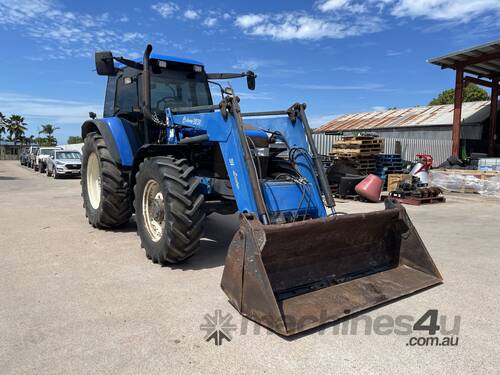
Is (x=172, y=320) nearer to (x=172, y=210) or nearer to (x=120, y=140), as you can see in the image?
(x=172, y=210)

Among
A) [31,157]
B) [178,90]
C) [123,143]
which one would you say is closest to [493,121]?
[178,90]

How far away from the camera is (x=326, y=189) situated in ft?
15.6

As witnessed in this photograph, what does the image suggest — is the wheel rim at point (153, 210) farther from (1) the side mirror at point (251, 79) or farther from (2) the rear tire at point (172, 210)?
(1) the side mirror at point (251, 79)

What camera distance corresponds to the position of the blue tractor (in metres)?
3.51

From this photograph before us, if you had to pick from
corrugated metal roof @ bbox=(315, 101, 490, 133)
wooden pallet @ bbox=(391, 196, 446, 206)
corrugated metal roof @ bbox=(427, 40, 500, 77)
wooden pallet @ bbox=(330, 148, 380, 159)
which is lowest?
wooden pallet @ bbox=(391, 196, 446, 206)

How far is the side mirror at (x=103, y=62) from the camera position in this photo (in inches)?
204

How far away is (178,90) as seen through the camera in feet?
20.0

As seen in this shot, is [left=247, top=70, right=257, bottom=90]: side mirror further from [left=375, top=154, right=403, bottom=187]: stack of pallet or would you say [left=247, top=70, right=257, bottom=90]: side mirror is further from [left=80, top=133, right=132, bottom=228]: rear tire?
[left=375, top=154, right=403, bottom=187]: stack of pallet

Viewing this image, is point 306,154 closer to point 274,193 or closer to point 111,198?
point 274,193


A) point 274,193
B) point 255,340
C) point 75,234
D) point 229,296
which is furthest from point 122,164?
point 255,340

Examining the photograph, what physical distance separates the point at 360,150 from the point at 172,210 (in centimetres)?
1070

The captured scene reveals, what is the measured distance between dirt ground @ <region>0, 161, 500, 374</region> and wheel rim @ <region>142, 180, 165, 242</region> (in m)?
0.40

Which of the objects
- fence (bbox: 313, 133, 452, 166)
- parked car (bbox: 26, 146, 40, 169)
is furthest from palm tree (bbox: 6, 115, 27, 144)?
fence (bbox: 313, 133, 452, 166)

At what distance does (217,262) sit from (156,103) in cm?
246
